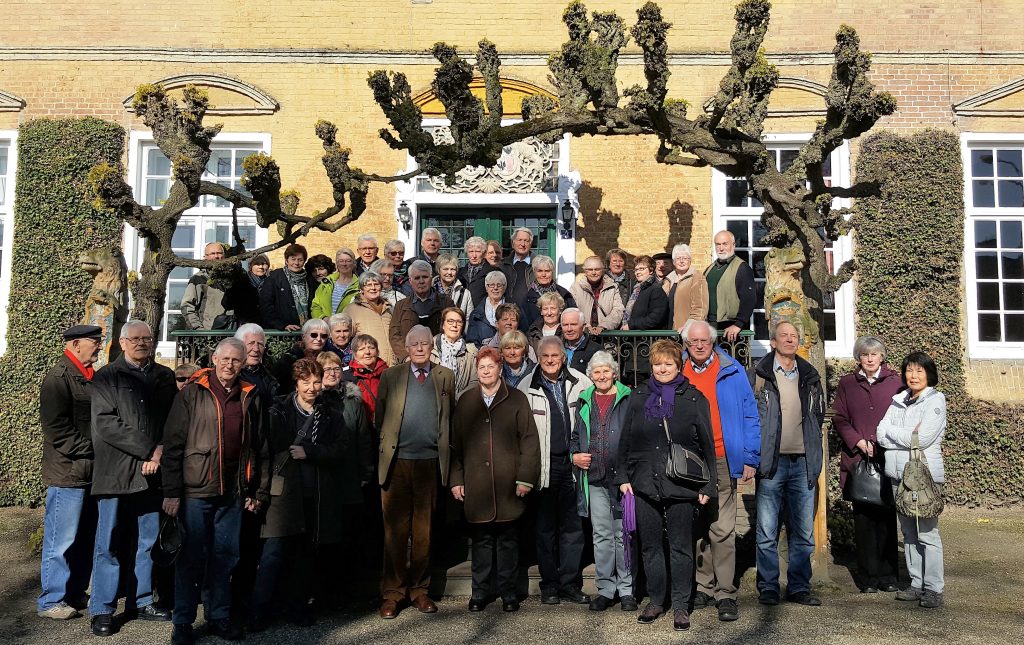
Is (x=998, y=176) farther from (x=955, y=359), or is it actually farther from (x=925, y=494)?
(x=925, y=494)

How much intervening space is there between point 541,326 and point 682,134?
204 centimetres

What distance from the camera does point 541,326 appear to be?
23.7 feet

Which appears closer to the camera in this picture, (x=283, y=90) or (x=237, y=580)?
(x=237, y=580)

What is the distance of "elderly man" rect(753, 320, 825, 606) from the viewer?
6203mm

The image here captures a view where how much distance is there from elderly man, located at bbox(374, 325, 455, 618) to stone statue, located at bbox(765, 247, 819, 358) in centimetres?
275

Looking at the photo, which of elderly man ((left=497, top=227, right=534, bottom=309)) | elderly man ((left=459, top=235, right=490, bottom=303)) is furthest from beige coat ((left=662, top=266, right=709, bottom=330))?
elderly man ((left=459, top=235, right=490, bottom=303))

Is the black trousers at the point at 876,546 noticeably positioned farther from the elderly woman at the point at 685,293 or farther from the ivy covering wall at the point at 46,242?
the ivy covering wall at the point at 46,242

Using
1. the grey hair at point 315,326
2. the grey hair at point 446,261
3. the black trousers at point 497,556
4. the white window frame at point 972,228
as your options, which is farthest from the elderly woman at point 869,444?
the white window frame at point 972,228

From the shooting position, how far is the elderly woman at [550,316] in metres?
7.05

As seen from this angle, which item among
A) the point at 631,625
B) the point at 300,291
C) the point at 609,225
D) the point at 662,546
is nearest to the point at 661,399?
the point at 662,546

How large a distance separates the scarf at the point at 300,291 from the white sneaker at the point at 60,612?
3.45 metres

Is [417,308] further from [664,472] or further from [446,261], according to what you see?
[664,472]

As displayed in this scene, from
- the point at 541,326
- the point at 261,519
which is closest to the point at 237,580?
the point at 261,519

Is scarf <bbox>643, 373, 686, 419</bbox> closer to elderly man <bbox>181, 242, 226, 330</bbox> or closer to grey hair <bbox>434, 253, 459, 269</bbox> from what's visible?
grey hair <bbox>434, 253, 459, 269</bbox>
